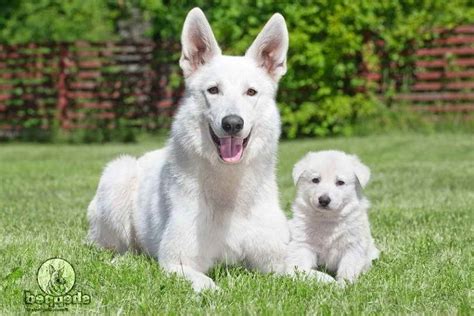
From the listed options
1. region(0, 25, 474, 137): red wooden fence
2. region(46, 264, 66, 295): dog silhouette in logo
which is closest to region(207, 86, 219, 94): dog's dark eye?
region(46, 264, 66, 295): dog silhouette in logo

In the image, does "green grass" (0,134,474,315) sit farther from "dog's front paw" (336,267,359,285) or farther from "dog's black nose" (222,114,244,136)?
"dog's black nose" (222,114,244,136)

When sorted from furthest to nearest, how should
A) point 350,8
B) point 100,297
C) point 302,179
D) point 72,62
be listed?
1. point 72,62
2. point 350,8
3. point 302,179
4. point 100,297

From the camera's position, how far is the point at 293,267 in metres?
5.39

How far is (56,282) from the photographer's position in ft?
15.6

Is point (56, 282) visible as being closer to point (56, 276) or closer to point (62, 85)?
point (56, 276)

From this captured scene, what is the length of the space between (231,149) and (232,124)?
0.91 ft

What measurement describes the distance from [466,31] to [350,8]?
2.97 metres

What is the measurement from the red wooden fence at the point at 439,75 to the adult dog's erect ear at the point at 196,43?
15103 mm

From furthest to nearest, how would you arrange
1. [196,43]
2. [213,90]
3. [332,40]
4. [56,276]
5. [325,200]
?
[332,40]
[325,200]
[196,43]
[213,90]
[56,276]

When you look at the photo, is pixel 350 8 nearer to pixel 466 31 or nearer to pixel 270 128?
pixel 466 31

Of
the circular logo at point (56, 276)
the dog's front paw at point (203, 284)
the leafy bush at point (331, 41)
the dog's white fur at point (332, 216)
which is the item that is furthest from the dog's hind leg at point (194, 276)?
the leafy bush at point (331, 41)

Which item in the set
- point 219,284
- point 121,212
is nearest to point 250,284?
point 219,284

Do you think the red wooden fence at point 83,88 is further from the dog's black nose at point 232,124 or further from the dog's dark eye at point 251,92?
the dog's black nose at point 232,124

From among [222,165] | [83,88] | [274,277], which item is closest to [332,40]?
[83,88]
